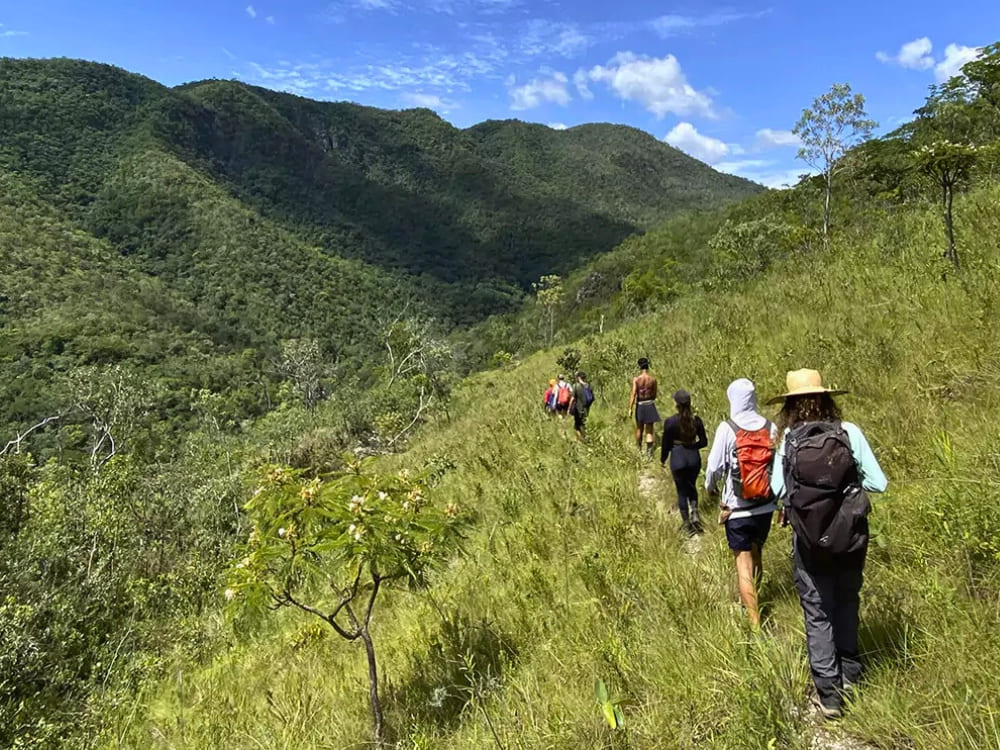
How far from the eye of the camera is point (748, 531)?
3.25 metres

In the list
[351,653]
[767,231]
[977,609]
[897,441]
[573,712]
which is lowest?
[351,653]

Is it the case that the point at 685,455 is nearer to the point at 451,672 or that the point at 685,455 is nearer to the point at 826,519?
the point at 826,519

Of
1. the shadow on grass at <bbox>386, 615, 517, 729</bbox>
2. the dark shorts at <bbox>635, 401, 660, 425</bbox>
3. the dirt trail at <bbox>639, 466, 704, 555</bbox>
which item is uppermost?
→ the dark shorts at <bbox>635, 401, 660, 425</bbox>

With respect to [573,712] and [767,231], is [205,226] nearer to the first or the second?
[767,231]

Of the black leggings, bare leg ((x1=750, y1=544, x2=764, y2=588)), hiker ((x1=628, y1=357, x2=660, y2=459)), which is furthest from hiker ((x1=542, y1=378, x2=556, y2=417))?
bare leg ((x1=750, y1=544, x2=764, y2=588))

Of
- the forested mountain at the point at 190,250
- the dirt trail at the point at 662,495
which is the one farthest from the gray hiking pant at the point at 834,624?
the forested mountain at the point at 190,250

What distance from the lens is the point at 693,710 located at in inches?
89.4

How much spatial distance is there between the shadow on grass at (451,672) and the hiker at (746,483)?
5.09 feet

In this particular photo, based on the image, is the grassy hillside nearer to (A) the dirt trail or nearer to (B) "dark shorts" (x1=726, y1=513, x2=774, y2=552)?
(A) the dirt trail

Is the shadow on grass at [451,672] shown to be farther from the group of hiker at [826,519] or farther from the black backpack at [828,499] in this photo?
the black backpack at [828,499]

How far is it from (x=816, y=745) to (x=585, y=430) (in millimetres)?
6098

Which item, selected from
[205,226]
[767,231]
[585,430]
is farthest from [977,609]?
[205,226]

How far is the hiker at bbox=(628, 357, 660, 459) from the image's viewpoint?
6.69m

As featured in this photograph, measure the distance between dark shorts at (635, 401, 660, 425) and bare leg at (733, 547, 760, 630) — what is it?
3.44 metres
